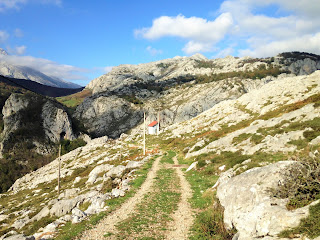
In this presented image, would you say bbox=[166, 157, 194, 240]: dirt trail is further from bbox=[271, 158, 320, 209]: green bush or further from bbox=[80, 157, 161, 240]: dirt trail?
bbox=[271, 158, 320, 209]: green bush

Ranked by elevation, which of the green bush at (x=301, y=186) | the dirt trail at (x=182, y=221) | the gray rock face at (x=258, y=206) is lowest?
the dirt trail at (x=182, y=221)

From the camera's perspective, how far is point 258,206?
9352 millimetres

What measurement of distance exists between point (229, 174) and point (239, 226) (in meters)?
9.58

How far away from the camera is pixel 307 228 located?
6840 mm

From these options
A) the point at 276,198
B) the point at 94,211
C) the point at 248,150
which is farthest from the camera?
the point at 248,150

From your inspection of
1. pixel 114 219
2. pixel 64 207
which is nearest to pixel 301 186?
pixel 114 219

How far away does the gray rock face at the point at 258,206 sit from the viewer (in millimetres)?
7953

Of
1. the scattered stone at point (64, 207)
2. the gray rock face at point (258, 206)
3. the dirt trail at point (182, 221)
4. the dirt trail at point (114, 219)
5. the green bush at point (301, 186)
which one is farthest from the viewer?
the scattered stone at point (64, 207)

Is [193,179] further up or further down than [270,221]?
further down

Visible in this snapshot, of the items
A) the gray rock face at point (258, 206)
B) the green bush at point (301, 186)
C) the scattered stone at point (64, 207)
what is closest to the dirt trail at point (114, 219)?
the gray rock face at point (258, 206)

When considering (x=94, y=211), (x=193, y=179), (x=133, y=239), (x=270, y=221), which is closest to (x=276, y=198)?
(x=270, y=221)

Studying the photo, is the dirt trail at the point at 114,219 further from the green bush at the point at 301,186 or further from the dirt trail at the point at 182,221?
the green bush at the point at 301,186

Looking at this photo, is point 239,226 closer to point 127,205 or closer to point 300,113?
point 127,205

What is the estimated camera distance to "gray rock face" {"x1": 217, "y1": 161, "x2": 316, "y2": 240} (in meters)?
7.95
